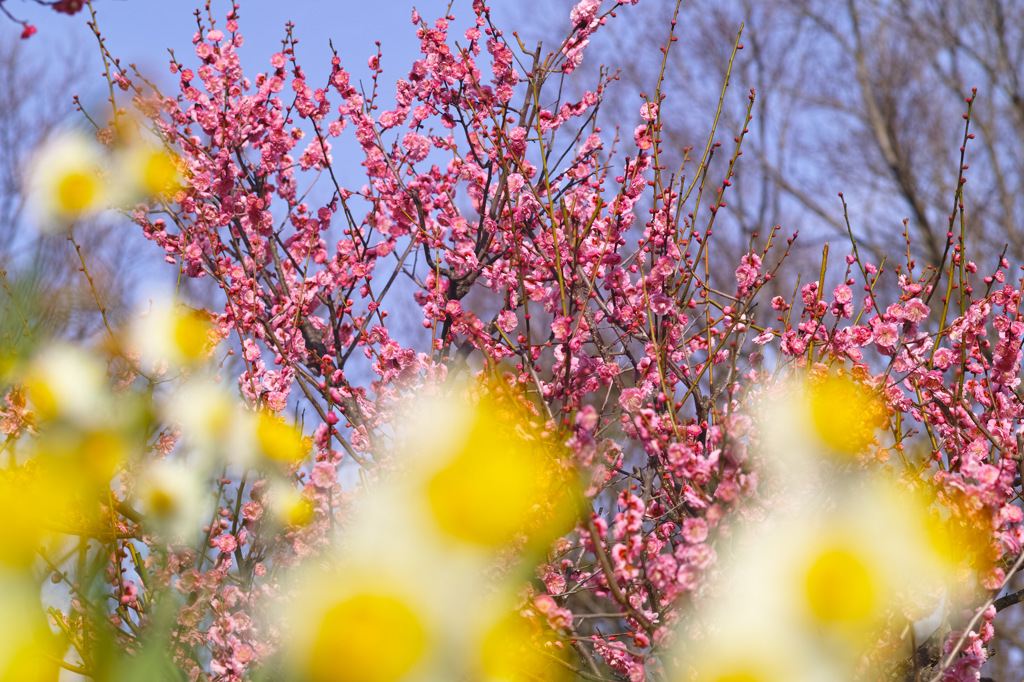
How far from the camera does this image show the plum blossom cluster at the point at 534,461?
1612mm

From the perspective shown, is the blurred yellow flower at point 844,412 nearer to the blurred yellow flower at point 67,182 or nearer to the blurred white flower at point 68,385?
the blurred white flower at point 68,385

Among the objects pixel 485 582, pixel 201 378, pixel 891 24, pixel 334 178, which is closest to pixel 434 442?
pixel 485 582

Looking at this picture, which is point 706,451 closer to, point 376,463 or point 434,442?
point 434,442

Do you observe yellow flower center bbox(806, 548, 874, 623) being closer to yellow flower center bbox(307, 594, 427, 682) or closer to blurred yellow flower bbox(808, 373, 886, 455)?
blurred yellow flower bbox(808, 373, 886, 455)

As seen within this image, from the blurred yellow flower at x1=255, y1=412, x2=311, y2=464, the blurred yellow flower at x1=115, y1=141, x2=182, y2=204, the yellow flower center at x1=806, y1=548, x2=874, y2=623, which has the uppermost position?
the blurred yellow flower at x1=115, y1=141, x2=182, y2=204

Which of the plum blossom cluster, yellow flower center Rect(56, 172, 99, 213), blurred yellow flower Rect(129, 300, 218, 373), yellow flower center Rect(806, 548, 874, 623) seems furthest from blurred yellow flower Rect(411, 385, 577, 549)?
yellow flower center Rect(56, 172, 99, 213)

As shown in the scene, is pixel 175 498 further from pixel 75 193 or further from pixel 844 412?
pixel 75 193

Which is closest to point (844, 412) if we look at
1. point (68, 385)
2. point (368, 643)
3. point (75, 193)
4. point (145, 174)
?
point (368, 643)

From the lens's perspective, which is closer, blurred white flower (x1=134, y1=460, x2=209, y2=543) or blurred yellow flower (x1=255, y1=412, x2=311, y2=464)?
blurred white flower (x1=134, y1=460, x2=209, y2=543)

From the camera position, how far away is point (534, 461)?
2.03 meters

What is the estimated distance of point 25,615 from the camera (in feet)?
3.72

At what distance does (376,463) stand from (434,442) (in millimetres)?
728

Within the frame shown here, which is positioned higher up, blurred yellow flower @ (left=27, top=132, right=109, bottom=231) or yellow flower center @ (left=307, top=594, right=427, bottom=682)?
blurred yellow flower @ (left=27, top=132, right=109, bottom=231)

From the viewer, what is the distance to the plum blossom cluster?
1.61 meters
